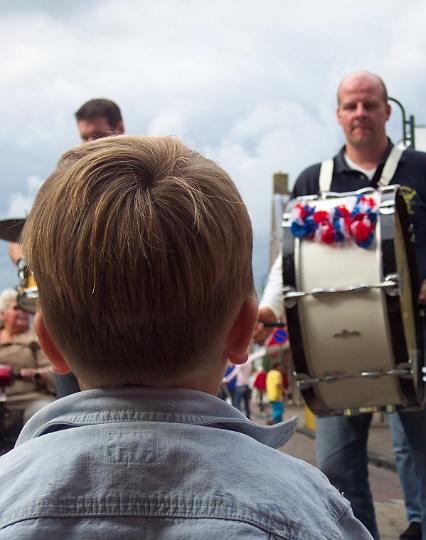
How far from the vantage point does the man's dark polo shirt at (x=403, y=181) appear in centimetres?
386

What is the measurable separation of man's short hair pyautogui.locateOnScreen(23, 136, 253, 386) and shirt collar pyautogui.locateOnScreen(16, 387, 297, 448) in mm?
28

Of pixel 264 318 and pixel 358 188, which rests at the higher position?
pixel 358 188

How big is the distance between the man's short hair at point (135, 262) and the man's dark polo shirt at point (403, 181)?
2.62 m

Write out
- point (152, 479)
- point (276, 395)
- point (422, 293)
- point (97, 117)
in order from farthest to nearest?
point (276, 395) < point (97, 117) < point (422, 293) < point (152, 479)

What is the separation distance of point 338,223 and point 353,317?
356mm

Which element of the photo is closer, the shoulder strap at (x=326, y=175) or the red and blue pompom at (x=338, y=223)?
the red and blue pompom at (x=338, y=223)

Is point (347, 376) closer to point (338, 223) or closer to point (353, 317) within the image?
point (353, 317)

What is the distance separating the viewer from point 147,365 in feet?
3.97

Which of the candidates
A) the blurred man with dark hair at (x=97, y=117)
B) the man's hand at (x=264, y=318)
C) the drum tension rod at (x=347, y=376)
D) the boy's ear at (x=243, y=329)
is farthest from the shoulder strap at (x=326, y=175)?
the boy's ear at (x=243, y=329)

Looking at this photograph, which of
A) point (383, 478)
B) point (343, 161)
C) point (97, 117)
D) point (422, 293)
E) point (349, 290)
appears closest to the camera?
point (349, 290)

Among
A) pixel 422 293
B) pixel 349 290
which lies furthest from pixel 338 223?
pixel 422 293

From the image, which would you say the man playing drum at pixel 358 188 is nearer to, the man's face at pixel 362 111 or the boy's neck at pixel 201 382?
the man's face at pixel 362 111

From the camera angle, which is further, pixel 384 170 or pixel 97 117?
pixel 97 117

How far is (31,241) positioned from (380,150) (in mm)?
3039
